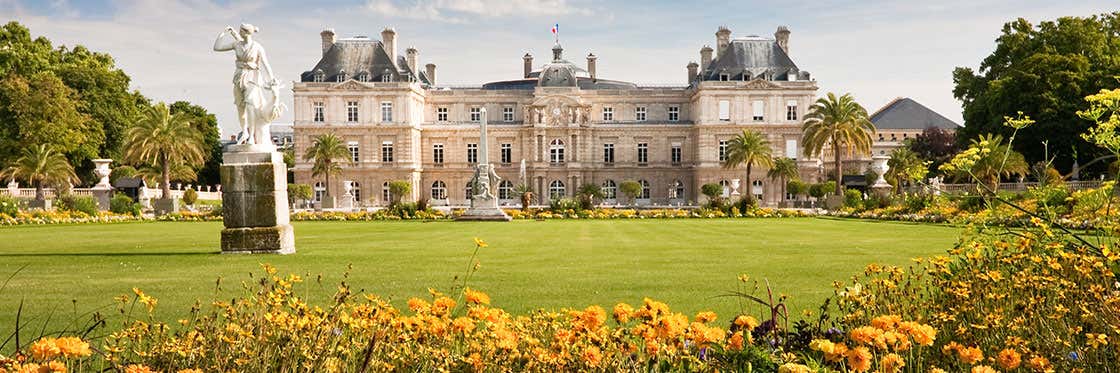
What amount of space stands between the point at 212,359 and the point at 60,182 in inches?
1927

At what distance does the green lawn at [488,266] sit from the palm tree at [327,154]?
40501mm

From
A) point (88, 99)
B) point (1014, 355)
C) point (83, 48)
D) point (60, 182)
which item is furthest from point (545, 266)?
point (83, 48)

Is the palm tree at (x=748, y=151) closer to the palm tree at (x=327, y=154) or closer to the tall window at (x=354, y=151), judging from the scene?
the palm tree at (x=327, y=154)

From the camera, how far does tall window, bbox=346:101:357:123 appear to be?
67.5 meters

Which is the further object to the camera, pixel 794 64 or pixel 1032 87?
pixel 794 64

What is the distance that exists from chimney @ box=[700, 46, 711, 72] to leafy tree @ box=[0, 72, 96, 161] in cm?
4835

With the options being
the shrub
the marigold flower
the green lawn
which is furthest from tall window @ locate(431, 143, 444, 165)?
the marigold flower

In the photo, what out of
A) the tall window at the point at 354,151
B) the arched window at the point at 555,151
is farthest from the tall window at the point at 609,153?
the tall window at the point at 354,151

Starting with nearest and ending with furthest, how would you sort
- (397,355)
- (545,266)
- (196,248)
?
(397,355)
(545,266)
(196,248)

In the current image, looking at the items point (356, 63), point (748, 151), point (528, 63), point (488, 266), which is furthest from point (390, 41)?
point (488, 266)

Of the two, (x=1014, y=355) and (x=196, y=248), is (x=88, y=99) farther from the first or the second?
(x=1014, y=355)

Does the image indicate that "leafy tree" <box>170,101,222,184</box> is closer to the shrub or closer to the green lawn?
the shrub

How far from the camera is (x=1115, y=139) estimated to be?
6.21m

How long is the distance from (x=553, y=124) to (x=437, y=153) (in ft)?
32.3
